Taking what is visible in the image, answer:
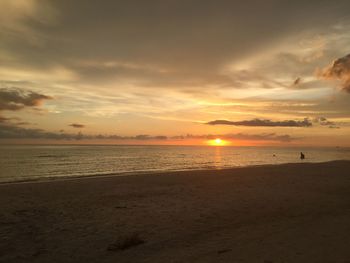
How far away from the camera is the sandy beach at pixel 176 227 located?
779 centimetres

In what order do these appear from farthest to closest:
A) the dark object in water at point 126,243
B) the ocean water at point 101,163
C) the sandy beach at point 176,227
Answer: the ocean water at point 101,163 → the dark object in water at point 126,243 → the sandy beach at point 176,227

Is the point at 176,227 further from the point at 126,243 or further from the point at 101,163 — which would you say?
the point at 101,163

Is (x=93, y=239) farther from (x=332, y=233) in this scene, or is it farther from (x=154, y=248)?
(x=332, y=233)

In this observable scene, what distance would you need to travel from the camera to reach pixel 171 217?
39.7 ft

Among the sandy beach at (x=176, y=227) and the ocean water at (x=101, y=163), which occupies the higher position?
the sandy beach at (x=176, y=227)

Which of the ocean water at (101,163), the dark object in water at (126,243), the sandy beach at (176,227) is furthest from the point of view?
the ocean water at (101,163)

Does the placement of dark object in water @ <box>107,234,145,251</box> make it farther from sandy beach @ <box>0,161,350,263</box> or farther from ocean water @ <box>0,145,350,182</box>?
ocean water @ <box>0,145,350,182</box>

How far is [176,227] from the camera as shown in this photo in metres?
10.6

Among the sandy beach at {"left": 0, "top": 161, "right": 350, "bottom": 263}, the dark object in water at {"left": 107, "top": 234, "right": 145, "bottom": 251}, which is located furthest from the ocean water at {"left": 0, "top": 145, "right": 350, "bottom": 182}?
the dark object in water at {"left": 107, "top": 234, "right": 145, "bottom": 251}

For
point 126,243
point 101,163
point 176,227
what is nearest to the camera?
point 126,243

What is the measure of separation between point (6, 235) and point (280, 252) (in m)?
8.40

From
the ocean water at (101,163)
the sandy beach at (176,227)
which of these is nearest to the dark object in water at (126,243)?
the sandy beach at (176,227)

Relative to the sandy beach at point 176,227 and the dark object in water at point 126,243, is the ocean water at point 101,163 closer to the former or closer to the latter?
the sandy beach at point 176,227

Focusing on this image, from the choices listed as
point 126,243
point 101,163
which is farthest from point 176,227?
point 101,163
